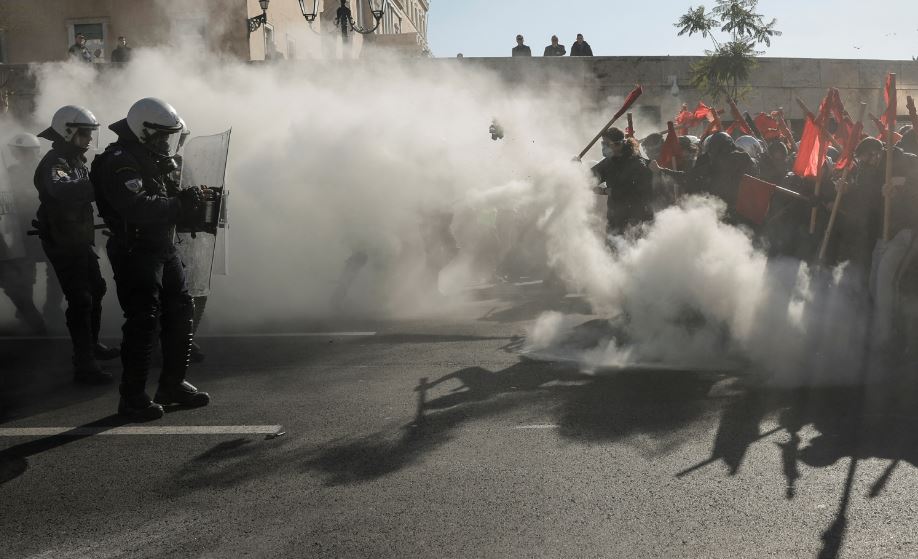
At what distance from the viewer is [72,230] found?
6.45 metres

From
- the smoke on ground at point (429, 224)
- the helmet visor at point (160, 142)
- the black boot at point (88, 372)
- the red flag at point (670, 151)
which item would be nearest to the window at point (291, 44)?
the smoke on ground at point (429, 224)

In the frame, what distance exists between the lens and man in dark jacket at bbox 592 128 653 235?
334 inches

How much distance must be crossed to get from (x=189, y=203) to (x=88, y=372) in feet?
5.78

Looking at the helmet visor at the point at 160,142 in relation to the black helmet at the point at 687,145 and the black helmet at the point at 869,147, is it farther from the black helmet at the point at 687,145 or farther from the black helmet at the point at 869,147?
the black helmet at the point at 687,145

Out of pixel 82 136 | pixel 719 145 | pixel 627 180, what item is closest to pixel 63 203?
pixel 82 136

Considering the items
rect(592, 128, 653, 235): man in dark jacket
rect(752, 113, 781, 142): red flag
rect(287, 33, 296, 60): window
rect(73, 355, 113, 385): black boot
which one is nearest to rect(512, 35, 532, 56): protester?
rect(287, 33, 296, 60): window

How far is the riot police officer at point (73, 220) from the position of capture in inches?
249

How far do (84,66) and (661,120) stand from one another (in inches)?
456

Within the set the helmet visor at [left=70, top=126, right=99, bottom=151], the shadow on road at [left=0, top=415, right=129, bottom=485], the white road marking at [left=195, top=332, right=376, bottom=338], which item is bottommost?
the white road marking at [left=195, top=332, right=376, bottom=338]

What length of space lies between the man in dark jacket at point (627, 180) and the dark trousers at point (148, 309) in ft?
14.5

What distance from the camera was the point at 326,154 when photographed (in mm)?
9719

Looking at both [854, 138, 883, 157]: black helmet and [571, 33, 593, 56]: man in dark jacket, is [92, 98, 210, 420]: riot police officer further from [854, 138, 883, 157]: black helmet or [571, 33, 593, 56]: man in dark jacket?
[571, 33, 593, 56]: man in dark jacket

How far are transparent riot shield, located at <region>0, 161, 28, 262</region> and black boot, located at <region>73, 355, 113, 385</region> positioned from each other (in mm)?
2903

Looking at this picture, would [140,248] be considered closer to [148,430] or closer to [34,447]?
[148,430]
